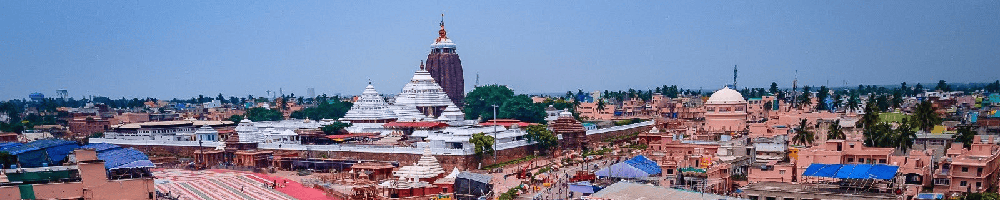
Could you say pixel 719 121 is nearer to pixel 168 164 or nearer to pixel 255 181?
pixel 255 181

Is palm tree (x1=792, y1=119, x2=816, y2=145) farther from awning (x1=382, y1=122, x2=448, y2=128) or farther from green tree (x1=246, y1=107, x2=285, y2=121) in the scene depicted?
green tree (x1=246, y1=107, x2=285, y2=121)

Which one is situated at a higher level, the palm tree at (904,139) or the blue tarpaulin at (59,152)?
the palm tree at (904,139)

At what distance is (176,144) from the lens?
46.9 metres

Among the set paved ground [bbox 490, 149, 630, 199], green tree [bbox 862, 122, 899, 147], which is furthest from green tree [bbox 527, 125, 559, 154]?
green tree [bbox 862, 122, 899, 147]

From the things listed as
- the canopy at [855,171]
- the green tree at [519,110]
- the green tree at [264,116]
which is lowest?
the canopy at [855,171]

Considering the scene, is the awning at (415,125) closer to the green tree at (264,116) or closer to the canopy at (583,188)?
the canopy at (583,188)

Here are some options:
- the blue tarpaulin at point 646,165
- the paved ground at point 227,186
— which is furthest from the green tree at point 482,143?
the blue tarpaulin at point 646,165

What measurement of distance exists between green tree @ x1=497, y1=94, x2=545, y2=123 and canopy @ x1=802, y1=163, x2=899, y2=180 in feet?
→ 106

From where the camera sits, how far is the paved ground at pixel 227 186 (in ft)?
105

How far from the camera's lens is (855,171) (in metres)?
22.9

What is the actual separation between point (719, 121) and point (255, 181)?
24.4 meters

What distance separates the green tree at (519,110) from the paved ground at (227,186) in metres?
20.4

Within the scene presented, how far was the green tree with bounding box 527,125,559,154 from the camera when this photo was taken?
4112cm

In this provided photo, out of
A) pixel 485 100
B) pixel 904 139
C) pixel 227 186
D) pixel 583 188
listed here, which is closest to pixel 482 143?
pixel 227 186
